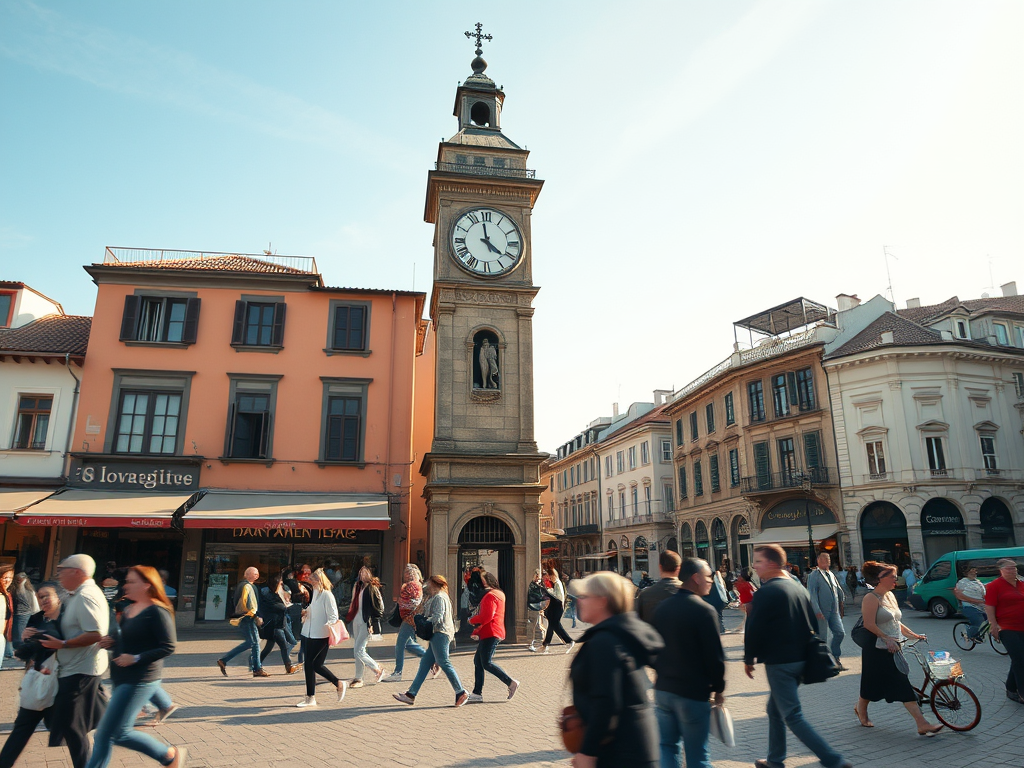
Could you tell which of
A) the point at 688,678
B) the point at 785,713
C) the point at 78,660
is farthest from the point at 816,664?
the point at 78,660

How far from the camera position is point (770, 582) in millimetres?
5957

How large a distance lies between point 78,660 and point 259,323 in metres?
17.5

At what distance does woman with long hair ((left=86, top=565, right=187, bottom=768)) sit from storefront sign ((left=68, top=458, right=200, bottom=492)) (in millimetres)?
15793

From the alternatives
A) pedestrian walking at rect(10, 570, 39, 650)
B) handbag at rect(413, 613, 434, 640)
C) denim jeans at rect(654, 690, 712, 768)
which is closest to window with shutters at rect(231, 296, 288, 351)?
pedestrian walking at rect(10, 570, 39, 650)

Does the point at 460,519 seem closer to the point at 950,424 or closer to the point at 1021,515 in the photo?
the point at 950,424

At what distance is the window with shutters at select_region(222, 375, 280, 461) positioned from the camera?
2091 centimetres

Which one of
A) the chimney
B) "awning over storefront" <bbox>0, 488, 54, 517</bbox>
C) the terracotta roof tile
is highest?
the chimney

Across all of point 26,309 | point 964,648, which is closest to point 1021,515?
point 964,648

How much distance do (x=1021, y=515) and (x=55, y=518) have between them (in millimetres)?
37782

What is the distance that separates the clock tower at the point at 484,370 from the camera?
57.2ft

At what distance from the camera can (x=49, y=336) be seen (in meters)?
22.3

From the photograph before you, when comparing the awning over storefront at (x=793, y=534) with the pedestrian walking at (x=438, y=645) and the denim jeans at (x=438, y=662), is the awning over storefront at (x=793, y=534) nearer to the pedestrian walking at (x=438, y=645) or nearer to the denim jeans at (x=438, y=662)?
the pedestrian walking at (x=438, y=645)

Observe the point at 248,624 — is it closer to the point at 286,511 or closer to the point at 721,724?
the point at 286,511

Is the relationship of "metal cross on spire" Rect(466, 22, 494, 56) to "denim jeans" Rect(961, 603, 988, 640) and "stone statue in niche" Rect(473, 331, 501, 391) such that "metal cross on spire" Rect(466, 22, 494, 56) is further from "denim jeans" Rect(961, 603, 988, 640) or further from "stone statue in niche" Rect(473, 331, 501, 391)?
"denim jeans" Rect(961, 603, 988, 640)
